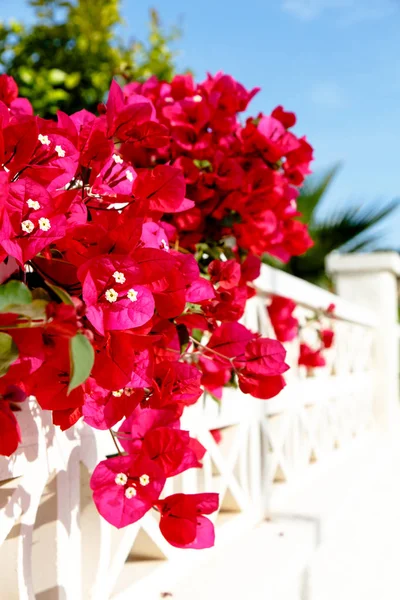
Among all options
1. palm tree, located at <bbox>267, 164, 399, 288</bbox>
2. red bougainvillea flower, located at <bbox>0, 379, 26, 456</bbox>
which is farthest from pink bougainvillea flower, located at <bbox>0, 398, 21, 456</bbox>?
palm tree, located at <bbox>267, 164, 399, 288</bbox>

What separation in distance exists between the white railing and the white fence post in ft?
3.94

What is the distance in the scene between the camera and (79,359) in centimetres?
45

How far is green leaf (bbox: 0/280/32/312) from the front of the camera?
48cm

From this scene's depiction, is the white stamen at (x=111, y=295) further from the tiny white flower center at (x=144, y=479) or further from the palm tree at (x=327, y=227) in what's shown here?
the palm tree at (x=327, y=227)

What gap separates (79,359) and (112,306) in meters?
0.11

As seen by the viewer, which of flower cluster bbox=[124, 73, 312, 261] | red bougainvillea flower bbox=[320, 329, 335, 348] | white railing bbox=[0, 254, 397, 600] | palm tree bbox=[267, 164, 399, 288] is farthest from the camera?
palm tree bbox=[267, 164, 399, 288]

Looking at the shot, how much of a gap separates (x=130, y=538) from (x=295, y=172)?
63cm

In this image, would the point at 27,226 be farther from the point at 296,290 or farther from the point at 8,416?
the point at 296,290

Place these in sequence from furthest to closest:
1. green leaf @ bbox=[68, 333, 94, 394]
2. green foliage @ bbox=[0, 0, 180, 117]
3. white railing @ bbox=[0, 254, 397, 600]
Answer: green foliage @ bbox=[0, 0, 180, 117], white railing @ bbox=[0, 254, 397, 600], green leaf @ bbox=[68, 333, 94, 394]

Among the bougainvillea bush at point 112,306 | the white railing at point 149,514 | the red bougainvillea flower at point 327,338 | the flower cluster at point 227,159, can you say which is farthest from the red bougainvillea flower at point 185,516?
the red bougainvillea flower at point 327,338

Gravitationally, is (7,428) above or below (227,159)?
below

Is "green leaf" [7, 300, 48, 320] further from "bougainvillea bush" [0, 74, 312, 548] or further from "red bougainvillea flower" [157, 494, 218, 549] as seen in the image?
"red bougainvillea flower" [157, 494, 218, 549]

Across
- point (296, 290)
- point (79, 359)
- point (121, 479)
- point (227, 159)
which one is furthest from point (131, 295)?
point (296, 290)

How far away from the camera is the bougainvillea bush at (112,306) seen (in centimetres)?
55
